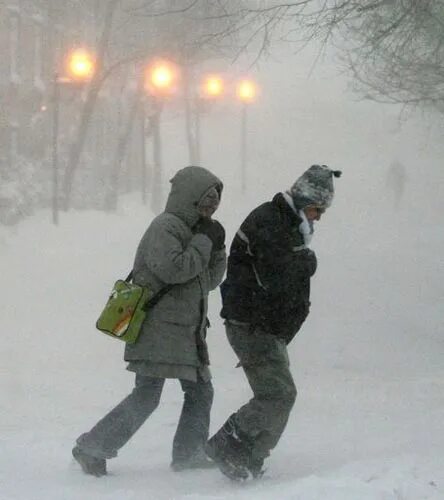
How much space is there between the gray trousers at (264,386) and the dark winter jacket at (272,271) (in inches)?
3.0

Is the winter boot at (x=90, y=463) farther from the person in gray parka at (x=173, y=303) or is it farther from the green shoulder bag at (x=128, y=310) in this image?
the green shoulder bag at (x=128, y=310)

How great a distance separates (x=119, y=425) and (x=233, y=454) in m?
0.66

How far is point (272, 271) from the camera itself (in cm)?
579

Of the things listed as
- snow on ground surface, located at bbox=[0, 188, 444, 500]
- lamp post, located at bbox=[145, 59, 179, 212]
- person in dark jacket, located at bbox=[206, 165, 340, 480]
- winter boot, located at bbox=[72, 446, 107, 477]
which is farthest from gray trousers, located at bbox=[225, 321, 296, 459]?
lamp post, located at bbox=[145, 59, 179, 212]

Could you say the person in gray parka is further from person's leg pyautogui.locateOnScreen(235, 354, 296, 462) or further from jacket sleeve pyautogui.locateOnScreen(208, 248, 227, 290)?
person's leg pyautogui.locateOnScreen(235, 354, 296, 462)

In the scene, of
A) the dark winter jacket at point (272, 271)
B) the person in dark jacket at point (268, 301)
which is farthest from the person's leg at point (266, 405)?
the dark winter jacket at point (272, 271)

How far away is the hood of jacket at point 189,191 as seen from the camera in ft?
19.5

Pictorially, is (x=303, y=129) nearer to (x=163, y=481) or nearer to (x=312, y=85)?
(x=312, y=85)

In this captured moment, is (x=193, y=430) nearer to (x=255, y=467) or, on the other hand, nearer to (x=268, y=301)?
(x=255, y=467)

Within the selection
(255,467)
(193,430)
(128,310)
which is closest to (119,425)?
(193,430)

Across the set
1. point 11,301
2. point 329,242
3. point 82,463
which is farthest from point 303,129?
point 82,463

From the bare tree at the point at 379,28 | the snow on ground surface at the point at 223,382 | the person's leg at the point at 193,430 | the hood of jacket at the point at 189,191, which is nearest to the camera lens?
the snow on ground surface at the point at 223,382

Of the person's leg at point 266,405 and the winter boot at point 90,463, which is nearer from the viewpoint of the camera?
the person's leg at point 266,405

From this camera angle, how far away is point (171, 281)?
5.88 m
